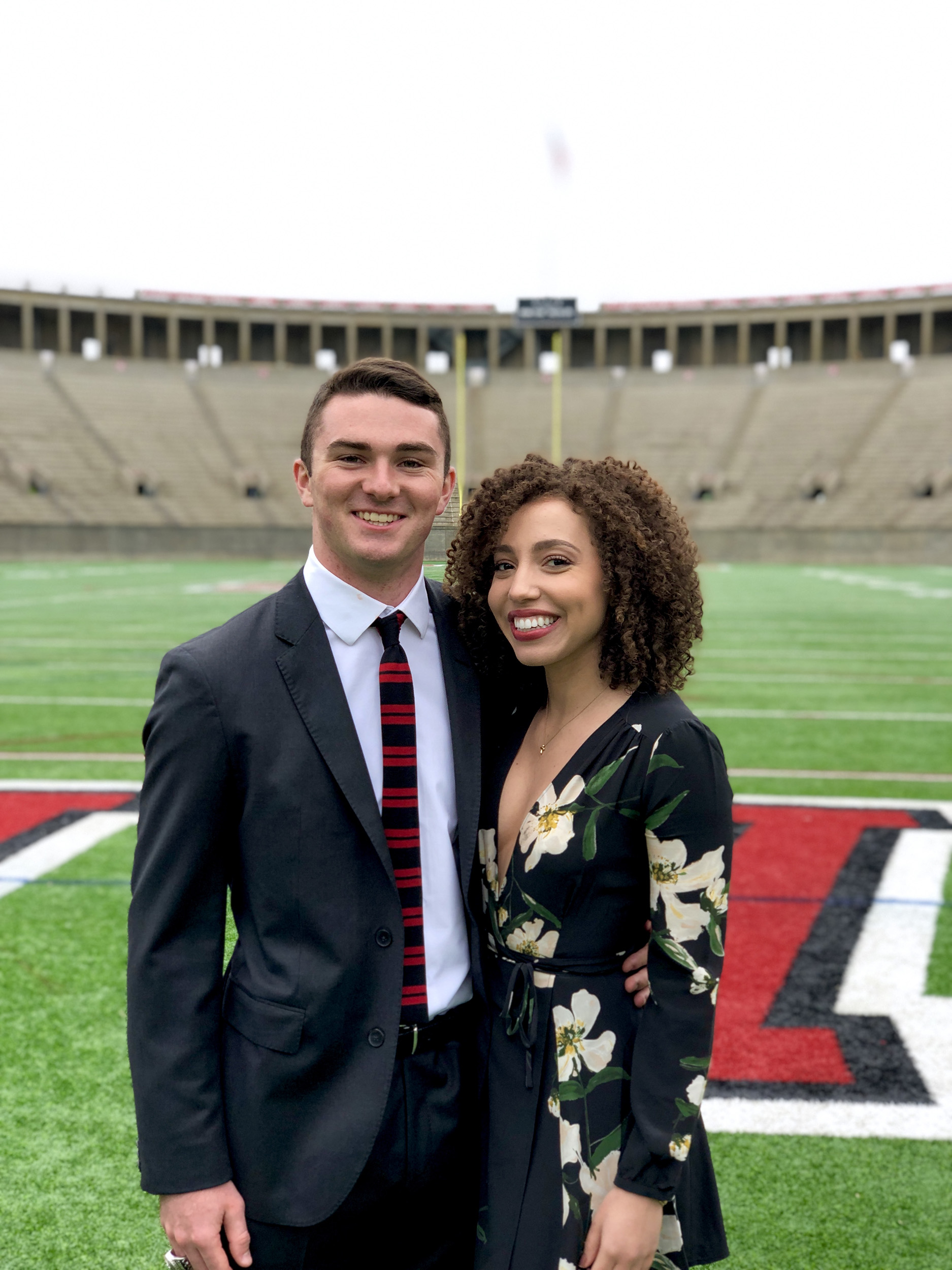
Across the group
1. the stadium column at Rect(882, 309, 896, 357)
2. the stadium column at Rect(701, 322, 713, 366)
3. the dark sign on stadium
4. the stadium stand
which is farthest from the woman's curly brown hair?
the stadium column at Rect(882, 309, 896, 357)

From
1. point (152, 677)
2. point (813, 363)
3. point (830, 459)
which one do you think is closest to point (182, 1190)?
point (152, 677)

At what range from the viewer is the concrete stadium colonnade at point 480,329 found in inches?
1961

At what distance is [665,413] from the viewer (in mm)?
46312

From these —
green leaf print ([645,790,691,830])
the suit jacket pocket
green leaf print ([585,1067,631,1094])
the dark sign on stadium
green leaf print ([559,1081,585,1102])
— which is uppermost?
the dark sign on stadium

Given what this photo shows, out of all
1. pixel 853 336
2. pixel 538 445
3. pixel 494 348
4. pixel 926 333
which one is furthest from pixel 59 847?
pixel 853 336

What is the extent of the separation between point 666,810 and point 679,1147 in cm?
46

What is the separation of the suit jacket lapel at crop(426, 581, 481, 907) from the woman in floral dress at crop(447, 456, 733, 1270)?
0.25 ft

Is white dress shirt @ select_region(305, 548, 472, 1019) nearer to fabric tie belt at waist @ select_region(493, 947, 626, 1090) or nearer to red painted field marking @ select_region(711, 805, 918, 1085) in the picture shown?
fabric tie belt at waist @ select_region(493, 947, 626, 1090)

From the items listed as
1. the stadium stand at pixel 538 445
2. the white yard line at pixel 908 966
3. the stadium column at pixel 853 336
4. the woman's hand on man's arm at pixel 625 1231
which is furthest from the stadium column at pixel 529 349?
the woman's hand on man's arm at pixel 625 1231

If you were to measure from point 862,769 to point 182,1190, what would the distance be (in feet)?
19.7

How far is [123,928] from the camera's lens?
4.12 m

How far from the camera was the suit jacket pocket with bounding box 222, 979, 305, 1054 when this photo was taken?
159 centimetres

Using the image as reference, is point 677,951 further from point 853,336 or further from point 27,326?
point 853,336

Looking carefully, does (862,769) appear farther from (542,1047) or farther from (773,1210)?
(542,1047)
